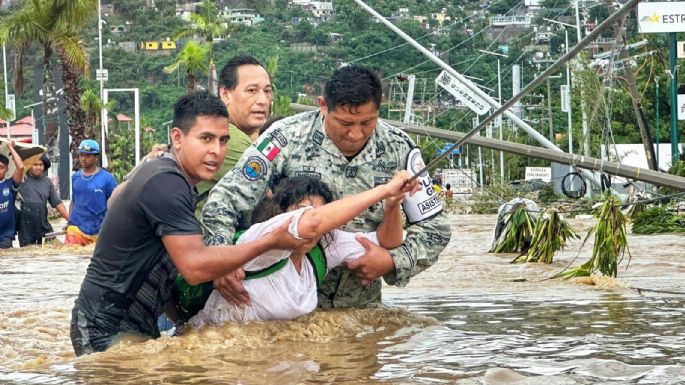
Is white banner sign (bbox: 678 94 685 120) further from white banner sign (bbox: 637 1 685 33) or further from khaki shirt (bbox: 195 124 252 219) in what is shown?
khaki shirt (bbox: 195 124 252 219)

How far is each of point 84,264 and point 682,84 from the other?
4357cm

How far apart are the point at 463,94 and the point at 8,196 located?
366 inches

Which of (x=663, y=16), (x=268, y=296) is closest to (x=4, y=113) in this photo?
(x=663, y=16)

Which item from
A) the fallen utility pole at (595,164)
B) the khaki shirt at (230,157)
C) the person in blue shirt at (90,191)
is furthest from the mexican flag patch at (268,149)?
the person in blue shirt at (90,191)

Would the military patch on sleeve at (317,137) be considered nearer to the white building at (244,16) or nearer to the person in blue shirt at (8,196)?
the person in blue shirt at (8,196)

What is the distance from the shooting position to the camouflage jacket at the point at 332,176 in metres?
6.34

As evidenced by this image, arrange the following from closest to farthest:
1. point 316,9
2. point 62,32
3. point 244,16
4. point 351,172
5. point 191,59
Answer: point 351,172
point 62,32
point 191,59
point 244,16
point 316,9

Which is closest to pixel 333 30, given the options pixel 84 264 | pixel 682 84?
pixel 682 84

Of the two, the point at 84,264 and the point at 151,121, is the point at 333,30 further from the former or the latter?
the point at 84,264

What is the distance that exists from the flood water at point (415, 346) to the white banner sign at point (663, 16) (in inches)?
1259

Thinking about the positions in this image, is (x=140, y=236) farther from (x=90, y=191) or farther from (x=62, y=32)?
(x=62, y=32)

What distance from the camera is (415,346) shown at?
20.2 ft

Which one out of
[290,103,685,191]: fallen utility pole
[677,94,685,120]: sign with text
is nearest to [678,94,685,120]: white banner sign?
[677,94,685,120]: sign with text

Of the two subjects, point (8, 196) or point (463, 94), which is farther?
point (463, 94)
